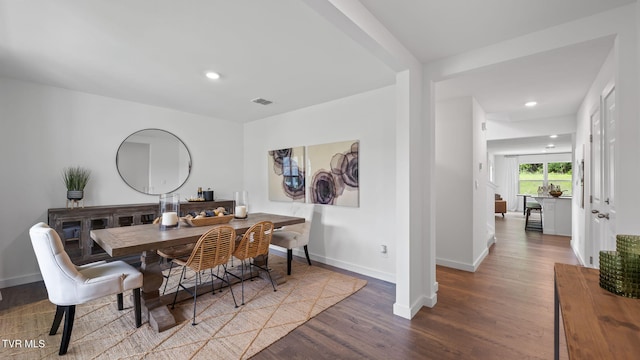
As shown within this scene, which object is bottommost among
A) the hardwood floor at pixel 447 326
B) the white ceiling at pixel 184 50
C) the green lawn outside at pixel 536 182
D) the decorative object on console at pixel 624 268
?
the hardwood floor at pixel 447 326

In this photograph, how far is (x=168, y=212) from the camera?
277 centimetres

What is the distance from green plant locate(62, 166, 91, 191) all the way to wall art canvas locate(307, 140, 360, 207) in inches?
120

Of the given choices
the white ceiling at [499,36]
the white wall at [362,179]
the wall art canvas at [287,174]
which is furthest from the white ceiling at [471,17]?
the wall art canvas at [287,174]

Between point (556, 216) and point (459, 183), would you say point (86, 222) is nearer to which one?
point (459, 183)

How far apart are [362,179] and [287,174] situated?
4.74ft

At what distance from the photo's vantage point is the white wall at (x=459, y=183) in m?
3.64

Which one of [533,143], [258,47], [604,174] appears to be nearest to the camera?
[258,47]

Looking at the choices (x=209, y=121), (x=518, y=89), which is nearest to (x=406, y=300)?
(x=518, y=89)

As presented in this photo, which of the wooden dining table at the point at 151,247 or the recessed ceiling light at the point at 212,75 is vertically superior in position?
the recessed ceiling light at the point at 212,75

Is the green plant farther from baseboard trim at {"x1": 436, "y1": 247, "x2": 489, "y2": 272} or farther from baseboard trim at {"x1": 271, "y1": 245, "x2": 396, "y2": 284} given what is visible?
baseboard trim at {"x1": 436, "y1": 247, "x2": 489, "y2": 272}

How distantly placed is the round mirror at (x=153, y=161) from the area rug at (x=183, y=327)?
1.90m

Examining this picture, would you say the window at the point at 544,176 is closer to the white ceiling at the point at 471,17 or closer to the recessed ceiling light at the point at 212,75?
the white ceiling at the point at 471,17

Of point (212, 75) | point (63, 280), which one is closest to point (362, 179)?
point (212, 75)

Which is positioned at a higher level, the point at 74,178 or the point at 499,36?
the point at 499,36
